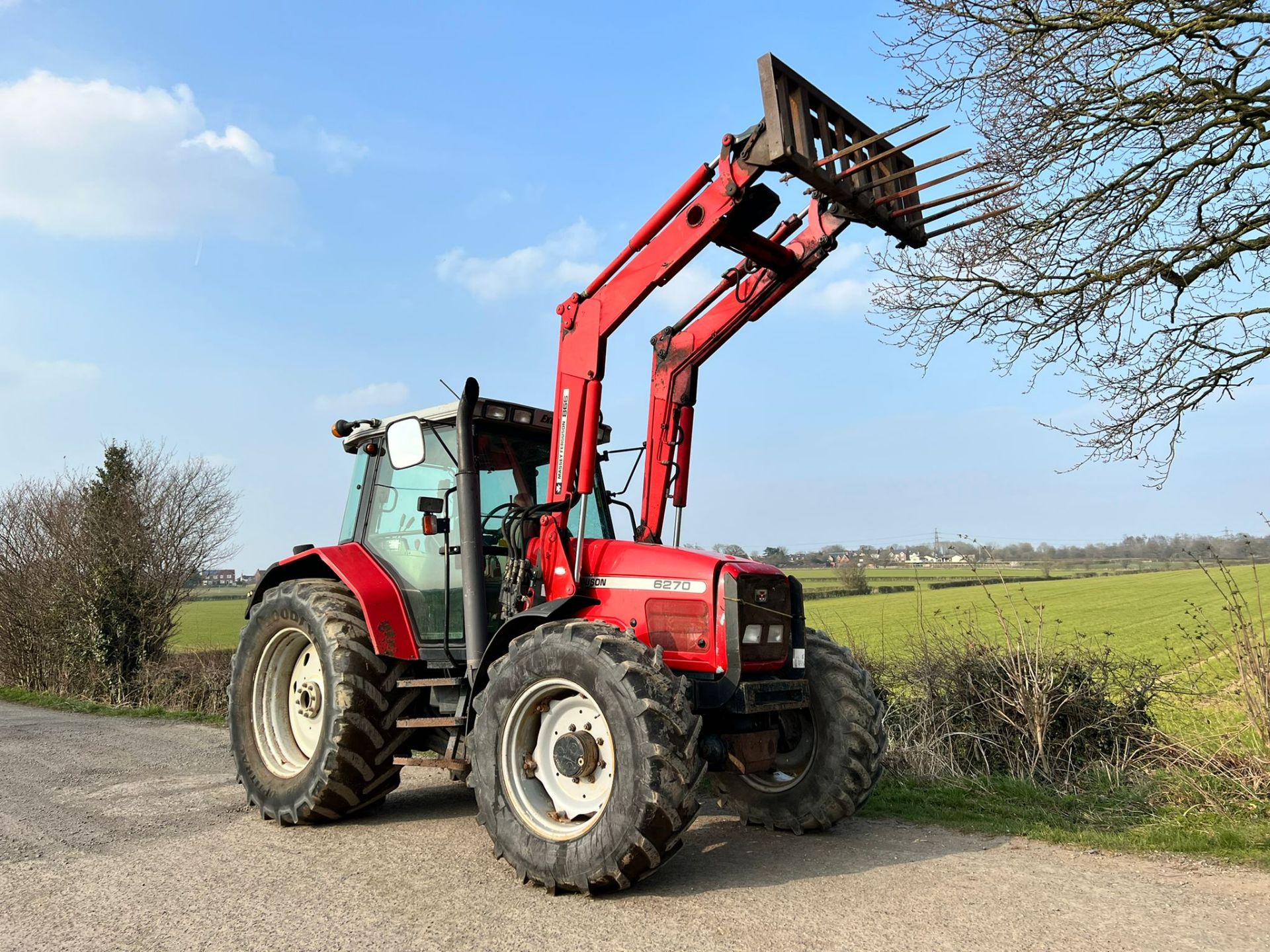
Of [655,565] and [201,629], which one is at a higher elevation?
[655,565]

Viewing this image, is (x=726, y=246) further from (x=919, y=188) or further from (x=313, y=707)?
(x=313, y=707)

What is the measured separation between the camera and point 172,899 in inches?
172

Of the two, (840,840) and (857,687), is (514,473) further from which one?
(840,840)

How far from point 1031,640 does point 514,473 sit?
4211 millimetres

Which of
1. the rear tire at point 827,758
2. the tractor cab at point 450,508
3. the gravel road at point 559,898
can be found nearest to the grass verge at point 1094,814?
the gravel road at point 559,898

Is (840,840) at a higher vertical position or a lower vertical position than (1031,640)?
lower

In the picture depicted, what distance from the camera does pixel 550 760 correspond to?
4.82 meters

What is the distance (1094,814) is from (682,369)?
3586 millimetres

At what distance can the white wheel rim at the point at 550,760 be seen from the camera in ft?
15.2

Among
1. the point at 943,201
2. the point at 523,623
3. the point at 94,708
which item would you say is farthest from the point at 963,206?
the point at 94,708

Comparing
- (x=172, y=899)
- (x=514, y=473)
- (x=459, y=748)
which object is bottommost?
(x=172, y=899)

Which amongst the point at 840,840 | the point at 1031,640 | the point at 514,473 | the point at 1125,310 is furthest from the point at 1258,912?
the point at 1125,310

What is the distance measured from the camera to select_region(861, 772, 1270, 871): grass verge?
5078 millimetres

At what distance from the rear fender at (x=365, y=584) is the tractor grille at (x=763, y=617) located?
2098 mm
